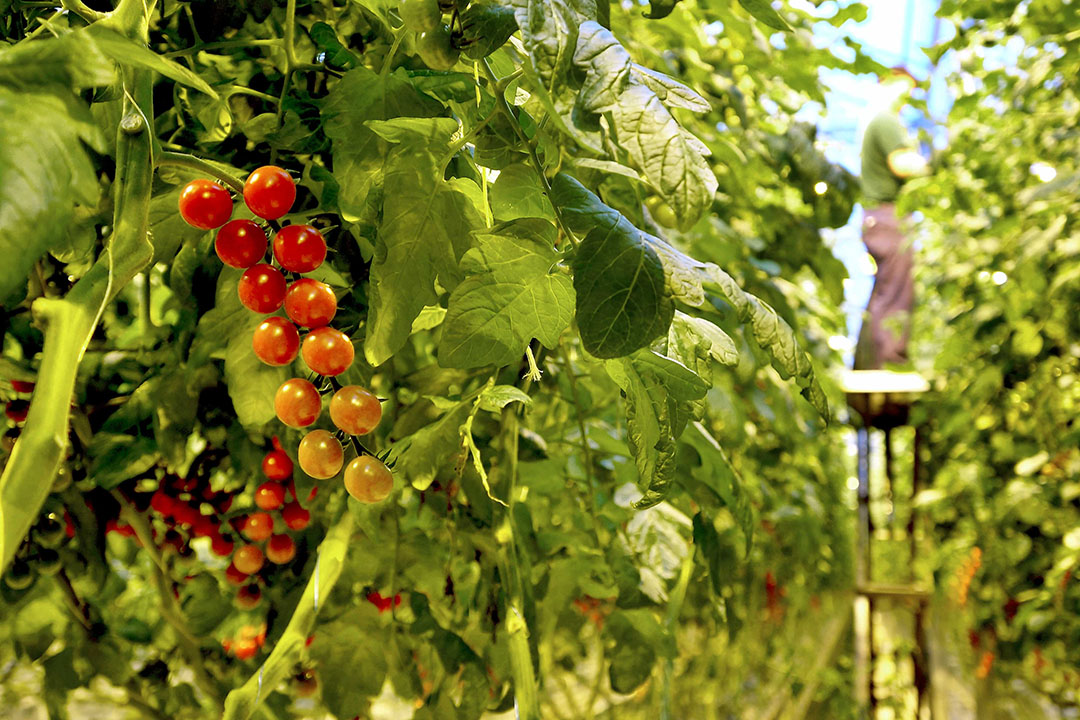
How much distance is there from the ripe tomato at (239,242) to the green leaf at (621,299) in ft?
0.47

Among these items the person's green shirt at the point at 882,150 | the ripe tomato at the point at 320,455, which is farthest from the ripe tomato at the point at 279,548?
the person's green shirt at the point at 882,150

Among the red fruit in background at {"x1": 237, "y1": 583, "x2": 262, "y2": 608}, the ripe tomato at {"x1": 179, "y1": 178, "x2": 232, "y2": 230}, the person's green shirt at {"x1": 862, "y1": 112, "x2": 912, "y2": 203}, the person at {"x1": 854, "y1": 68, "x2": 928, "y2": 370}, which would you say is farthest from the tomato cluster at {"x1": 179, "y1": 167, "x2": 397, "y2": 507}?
the person's green shirt at {"x1": 862, "y1": 112, "x2": 912, "y2": 203}

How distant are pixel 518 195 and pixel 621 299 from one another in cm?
9

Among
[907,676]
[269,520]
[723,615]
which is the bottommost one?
[907,676]

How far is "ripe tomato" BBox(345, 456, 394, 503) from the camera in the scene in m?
0.38

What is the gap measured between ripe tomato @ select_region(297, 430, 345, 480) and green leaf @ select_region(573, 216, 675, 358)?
13 cm

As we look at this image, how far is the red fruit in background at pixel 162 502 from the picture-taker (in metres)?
0.61

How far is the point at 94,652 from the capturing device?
0.65m

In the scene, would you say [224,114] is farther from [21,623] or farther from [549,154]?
[21,623]

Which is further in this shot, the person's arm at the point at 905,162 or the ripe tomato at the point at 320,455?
the person's arm at the point at 905,162

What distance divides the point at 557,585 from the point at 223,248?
1.48 ft

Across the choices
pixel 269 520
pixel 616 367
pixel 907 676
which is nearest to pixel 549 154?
pixel 616 367

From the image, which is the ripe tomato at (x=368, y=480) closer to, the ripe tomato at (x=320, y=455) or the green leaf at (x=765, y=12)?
the ripe tomato at (x=320, y=455)

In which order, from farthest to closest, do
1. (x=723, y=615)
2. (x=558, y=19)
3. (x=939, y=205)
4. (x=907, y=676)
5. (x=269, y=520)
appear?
1. (x=907, y=676)
2. (x=939, y=205)
3. (x=723, y=615)
4. (x=269, y=520)
5. (x=558, y=19)
